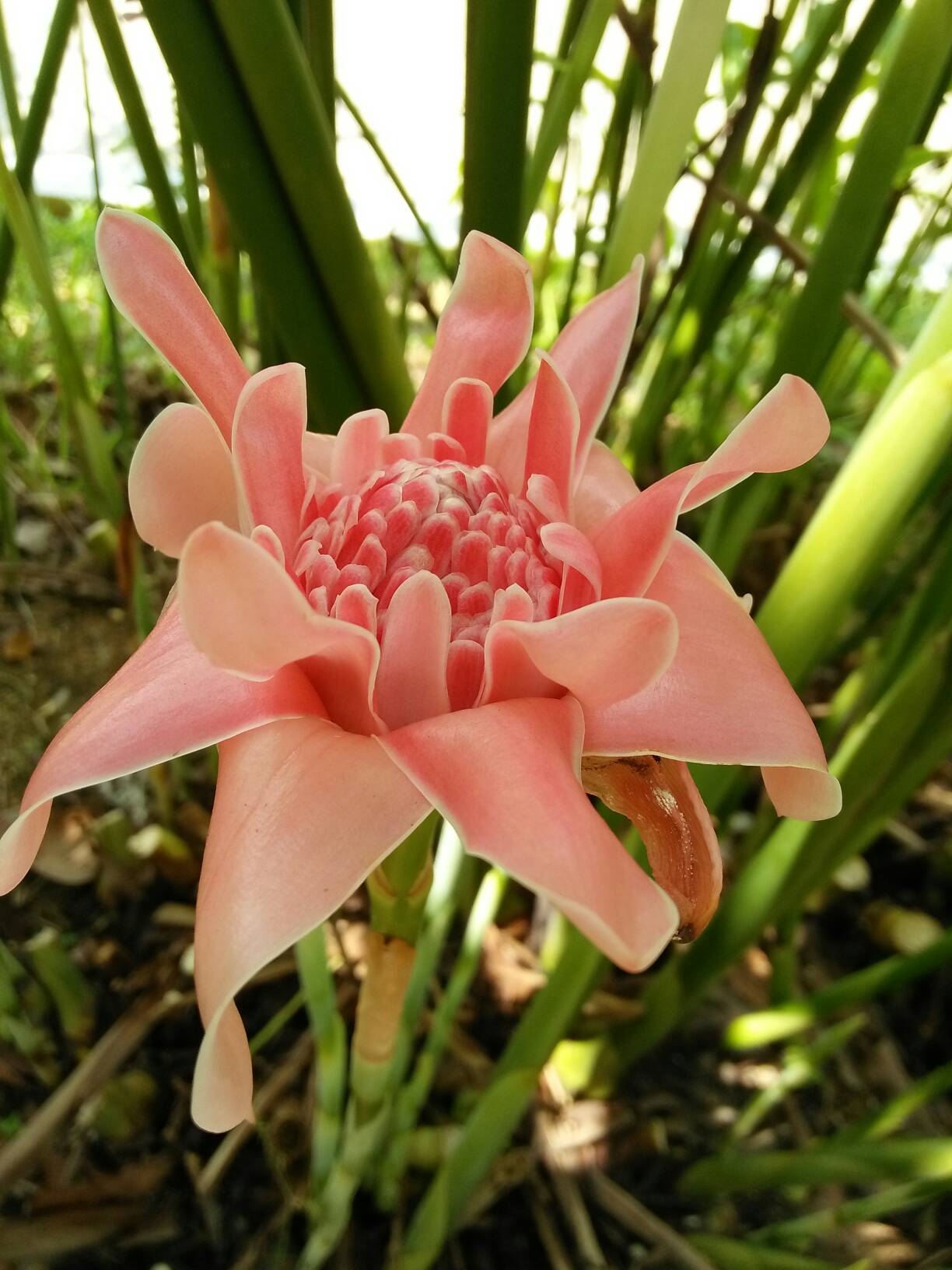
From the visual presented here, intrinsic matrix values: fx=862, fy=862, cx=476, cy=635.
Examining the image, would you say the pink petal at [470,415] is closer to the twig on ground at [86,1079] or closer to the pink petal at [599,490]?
the pink petal at [599,490]

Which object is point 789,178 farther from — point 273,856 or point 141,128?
point 273,856

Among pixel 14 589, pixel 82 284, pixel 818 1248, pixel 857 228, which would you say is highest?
pixel 857 228

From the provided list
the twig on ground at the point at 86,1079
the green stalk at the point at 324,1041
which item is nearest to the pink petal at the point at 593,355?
the green stalk at the point at 324,1041

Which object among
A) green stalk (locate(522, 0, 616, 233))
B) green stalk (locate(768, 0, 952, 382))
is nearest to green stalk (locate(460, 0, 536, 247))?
green stalk (locate(522, 0, 616, 233))

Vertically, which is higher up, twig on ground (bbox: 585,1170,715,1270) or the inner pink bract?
the inner pink bract

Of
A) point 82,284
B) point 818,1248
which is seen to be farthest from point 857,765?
point 82,284

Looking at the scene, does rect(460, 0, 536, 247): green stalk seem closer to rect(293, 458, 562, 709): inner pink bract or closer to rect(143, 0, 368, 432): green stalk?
rect(143, 0, 368, 432): green stalk

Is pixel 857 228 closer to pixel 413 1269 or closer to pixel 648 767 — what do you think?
pixel 648 767
